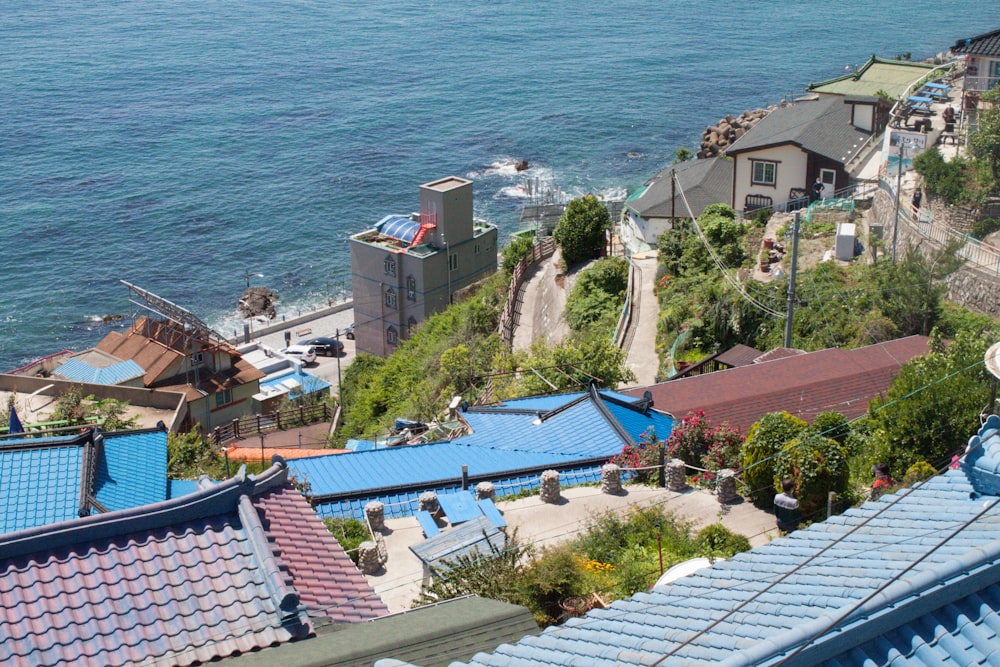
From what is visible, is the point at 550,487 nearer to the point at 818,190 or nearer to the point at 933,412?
the point at 933,412

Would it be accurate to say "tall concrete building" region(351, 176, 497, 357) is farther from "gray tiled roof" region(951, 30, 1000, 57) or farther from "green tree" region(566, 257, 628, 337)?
"gray tiled roof" region(951, 30, 1000, 57)

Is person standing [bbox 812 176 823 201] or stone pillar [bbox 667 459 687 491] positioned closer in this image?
stone pillar [bbox 667 459 687 491]

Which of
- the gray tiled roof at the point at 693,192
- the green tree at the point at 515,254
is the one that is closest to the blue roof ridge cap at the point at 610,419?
the gray tiled roof at the point at 693,192

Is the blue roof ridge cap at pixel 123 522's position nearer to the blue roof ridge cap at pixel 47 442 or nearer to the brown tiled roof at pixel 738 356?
the blue roof ridge cap at pixel 47 442

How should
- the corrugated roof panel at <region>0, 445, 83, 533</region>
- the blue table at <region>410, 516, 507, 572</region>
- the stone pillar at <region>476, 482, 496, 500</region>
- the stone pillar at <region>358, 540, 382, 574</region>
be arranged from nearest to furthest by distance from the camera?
the corrugated roof panel at <region>0, 445, 83, 533</region>, the blue table at <region>410, 516, 507, 572</region>, the stone pillar at <region>358, 540, 382, 574</region>, the stone pillar at <region>476, 482, 496, 500</region>

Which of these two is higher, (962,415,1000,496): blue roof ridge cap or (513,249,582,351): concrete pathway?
(962,415,1000,496): blue roof ridge cap

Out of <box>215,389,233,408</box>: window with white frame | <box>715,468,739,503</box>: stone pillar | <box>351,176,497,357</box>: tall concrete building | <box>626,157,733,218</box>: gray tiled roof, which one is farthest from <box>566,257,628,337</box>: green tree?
<box>715,468,739,503</box>: stone pillar

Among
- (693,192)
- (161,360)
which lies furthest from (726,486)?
(693,192)
